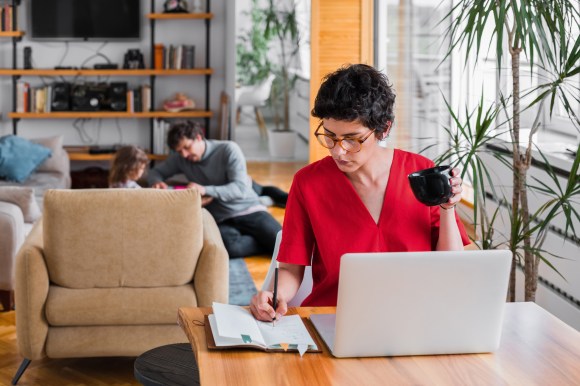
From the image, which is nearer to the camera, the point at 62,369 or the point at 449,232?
the point at 449,232

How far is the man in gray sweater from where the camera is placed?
5.76 m

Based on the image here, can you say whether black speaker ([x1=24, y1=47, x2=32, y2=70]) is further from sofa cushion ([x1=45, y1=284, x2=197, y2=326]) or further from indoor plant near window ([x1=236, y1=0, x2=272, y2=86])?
sofa cushion ([x1=45, y1=284, x2=197, y2=326])

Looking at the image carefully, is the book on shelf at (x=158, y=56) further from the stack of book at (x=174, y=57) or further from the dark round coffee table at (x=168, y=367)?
the dark round coffee table at (x=168, y=367)

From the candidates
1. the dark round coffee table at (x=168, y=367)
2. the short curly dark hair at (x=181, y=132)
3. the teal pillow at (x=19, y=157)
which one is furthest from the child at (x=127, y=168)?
the dark round coffee table at (x=168, y=367)

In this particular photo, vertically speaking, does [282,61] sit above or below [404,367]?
above

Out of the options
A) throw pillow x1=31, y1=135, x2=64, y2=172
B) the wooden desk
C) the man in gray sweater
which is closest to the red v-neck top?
the wooden desk

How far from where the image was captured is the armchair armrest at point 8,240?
15.4 ft

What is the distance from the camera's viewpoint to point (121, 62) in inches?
362

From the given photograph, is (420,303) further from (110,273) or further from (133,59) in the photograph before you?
(133,59)

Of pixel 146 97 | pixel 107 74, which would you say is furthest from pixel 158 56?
pixel 107 74

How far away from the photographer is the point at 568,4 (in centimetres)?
317

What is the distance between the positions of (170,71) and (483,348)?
7269mm

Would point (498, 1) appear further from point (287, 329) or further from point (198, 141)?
point (198, 141)

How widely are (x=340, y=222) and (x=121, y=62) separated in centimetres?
712
